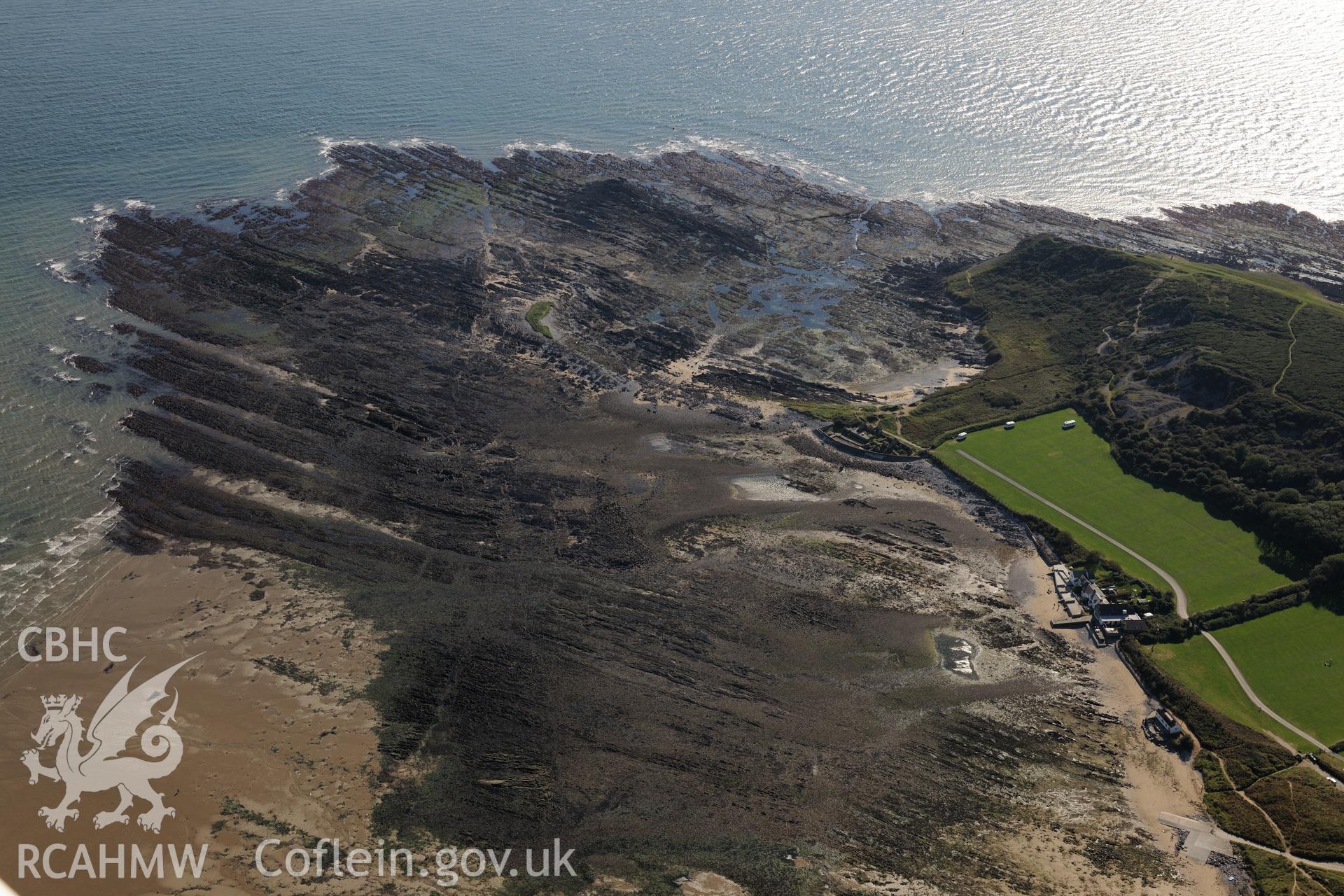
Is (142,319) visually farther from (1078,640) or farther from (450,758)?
(1078,640)

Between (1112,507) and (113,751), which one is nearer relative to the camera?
(113,751)

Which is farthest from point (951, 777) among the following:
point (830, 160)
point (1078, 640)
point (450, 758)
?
point (830, 160)

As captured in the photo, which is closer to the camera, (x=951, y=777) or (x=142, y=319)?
(x=951, y=777)

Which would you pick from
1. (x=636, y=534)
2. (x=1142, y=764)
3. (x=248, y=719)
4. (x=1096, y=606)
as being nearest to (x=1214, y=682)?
(x=1096, y=606)

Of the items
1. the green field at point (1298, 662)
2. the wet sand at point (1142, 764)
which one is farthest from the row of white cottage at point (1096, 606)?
the green field at point (1298, 662)

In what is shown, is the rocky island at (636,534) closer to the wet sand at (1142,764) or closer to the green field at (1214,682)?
the wet sand at (1142,764)

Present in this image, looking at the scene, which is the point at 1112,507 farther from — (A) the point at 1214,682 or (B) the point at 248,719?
(B) the point at 248,719

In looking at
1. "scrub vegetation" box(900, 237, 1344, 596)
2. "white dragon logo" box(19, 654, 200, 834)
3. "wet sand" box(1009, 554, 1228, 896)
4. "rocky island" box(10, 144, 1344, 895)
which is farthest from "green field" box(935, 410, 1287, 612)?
"white dragon logo" box(19, 654, 200, 834)
